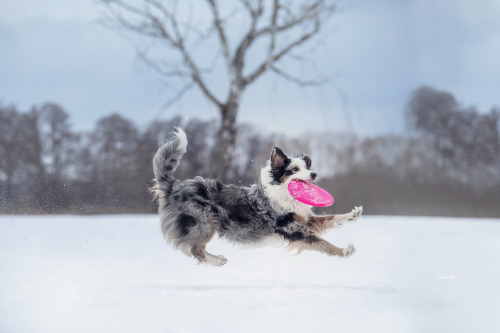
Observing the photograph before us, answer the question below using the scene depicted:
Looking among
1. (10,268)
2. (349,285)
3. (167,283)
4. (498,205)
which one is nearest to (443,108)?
(498,205)

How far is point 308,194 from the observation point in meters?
3.58

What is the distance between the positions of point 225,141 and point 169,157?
4.36 meters

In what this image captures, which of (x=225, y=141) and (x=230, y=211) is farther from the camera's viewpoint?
(x=225, y=141)

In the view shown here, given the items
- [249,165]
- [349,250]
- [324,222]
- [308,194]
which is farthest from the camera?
[249,165]

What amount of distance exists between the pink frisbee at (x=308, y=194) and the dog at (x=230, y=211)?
0.09 meters

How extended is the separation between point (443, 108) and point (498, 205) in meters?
1.90

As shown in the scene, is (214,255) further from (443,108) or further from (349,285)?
(443,108)

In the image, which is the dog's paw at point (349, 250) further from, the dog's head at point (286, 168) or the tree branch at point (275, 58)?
the tree branch at point (275, 58)

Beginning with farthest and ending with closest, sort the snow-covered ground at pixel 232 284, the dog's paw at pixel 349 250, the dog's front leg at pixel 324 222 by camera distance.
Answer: the dog's front leg at pixel 324 222 < the dog's paw at pixel 349 250 < the snow-covered ground at pixel 232 284

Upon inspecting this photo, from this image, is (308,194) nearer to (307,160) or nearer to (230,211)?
(307,160)

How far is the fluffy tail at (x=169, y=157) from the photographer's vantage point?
12.0ft

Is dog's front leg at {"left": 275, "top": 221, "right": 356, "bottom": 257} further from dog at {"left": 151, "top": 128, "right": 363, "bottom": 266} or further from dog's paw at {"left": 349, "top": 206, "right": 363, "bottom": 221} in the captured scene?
dog's paw at {"left": 349, "top": 206, "right": 363, "bottom": 221}

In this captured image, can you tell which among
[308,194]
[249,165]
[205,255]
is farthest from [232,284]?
[249,165]

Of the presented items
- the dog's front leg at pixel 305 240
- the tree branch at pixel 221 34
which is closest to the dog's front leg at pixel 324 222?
the dog's front leg at pixel 305 240
